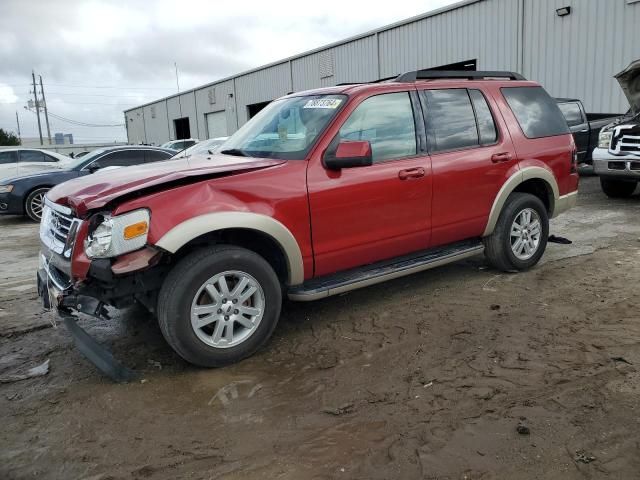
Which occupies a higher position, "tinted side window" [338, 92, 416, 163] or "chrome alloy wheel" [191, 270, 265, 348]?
"tinted side window" [338, 92, 416, 163]

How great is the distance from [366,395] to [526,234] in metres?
3.00

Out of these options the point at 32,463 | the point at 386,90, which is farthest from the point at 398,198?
the point at 32,463

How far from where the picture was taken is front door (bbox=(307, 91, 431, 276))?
4.00 meters

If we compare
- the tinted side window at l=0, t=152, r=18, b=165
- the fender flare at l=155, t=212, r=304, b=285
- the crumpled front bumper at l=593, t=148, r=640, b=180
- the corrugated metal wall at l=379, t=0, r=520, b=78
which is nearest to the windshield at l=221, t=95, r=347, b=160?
the fender flare at l=155, t=212, r=304, b=285

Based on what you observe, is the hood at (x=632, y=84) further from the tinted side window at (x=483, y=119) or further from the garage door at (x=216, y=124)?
the garage door at (x=216, y=124)

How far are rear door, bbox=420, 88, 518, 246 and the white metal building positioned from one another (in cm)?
1080

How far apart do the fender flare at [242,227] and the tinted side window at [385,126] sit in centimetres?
92

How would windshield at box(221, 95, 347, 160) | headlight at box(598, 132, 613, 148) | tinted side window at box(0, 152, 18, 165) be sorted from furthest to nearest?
tinted side window at box(0, 152, 18, 165) < headlight at box(598, 132, 613, 148) < windshield at box(221, 95, 347, 160)

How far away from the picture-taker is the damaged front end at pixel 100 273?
329 cm

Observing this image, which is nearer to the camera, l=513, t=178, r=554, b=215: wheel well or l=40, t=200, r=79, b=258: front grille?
l=40, t=200, r=79, b=258: front grille

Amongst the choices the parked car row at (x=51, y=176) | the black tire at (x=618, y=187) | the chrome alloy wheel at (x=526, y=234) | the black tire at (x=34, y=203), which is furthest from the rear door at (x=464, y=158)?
the black tire at (x=34, y=203)

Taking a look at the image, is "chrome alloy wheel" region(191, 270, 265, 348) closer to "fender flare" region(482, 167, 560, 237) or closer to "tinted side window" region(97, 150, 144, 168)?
"fender flare" region(482, 167, 560, 237)

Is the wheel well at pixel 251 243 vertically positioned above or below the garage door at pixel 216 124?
below

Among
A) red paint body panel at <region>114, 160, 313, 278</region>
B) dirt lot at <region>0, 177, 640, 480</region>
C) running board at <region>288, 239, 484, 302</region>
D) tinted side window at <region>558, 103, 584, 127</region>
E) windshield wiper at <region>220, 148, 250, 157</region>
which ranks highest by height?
tinted side window at <region>558, 103, 584, 127</region>
